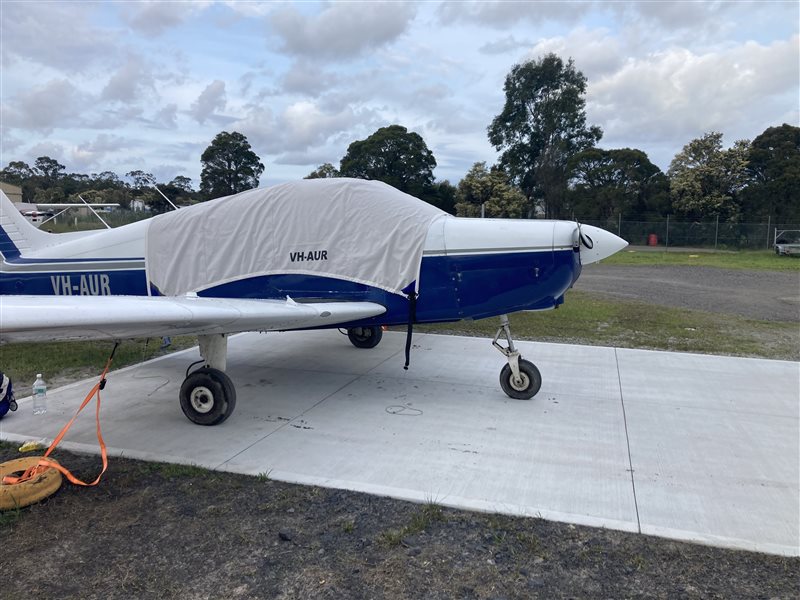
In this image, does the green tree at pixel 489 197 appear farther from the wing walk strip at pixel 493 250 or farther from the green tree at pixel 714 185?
the wing walk strip at pixel 493 250

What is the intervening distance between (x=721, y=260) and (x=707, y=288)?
1577 centimetres

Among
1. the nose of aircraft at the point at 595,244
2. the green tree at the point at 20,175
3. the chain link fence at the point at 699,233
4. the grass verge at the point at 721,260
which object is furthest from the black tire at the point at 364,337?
the green tree at the point at 20,175

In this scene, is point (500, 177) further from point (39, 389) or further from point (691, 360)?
point (39, 389)

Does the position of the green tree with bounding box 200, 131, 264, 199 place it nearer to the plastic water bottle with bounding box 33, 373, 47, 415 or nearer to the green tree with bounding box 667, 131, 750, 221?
the plastic water bottle with bounding box 33, 373, 47, 415

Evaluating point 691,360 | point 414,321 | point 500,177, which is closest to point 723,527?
point 414,321

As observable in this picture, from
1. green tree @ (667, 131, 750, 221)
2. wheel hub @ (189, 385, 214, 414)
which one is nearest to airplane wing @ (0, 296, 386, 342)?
wheel hub @ (189, 385, 214, 414)

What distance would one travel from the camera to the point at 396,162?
4200cm

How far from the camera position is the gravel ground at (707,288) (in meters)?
12.9

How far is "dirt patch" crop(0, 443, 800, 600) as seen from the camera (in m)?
2.83

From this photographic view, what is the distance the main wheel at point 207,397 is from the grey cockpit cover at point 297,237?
132cm

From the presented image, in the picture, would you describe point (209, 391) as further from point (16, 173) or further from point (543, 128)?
point (16, 173)

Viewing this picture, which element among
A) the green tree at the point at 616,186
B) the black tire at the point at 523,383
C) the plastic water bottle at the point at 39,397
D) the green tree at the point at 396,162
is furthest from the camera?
the green tree at the point at 616,186

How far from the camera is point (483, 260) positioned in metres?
5.38

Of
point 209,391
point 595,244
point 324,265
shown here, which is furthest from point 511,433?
point 209,391
